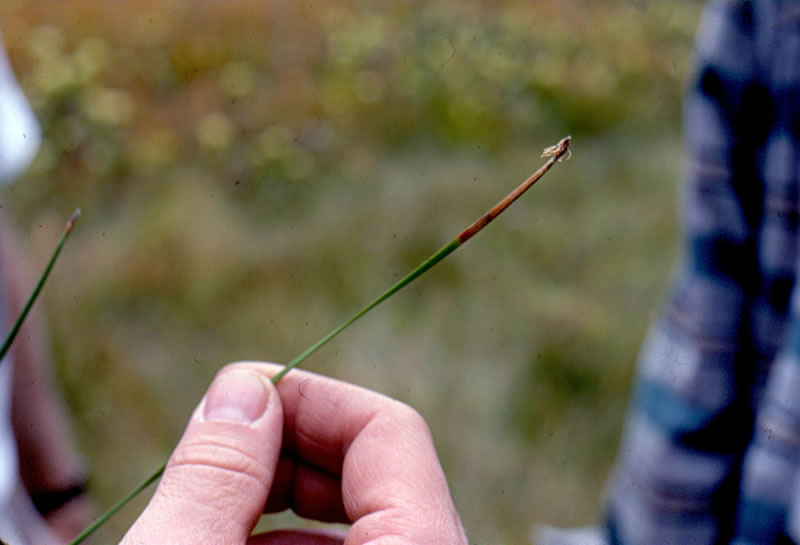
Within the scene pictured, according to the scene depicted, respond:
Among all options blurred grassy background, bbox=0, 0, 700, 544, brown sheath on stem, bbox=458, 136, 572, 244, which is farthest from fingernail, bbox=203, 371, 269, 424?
blurred grassy background, bbox=0, 0, 700, 544

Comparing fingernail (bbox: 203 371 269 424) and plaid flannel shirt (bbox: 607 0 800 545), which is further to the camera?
plaid flannel shirt (bbox: 607 0 800 545)

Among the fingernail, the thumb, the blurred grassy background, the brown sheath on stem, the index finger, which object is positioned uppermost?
the brown sheath on stem

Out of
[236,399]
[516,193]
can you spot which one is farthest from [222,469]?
[516,193]

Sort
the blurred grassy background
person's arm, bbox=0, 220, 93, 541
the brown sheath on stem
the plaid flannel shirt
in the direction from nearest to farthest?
the brown sheath on stem → the plaid flannel shirt → person's arm, bbox=0, 220, 93, 541 → the blurred grassy background

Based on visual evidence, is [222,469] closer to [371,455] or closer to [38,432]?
[371,455]

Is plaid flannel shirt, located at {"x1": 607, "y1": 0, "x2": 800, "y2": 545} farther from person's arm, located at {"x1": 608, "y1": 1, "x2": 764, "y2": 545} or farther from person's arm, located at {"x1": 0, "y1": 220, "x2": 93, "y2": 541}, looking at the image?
person's arm, located at {"x1": 0, "y1": 220, "x2": 93, "y2": 541}

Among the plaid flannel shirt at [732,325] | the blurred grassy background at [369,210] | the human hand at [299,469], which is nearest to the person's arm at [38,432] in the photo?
the blurred grassy background at [369,210]

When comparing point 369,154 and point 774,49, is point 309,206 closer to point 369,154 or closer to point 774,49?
point 369,154

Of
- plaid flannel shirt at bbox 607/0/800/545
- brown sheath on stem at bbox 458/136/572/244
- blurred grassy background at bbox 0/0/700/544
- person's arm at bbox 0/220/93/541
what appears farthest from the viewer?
blurred grassy background at bbox 0/0/700/544
